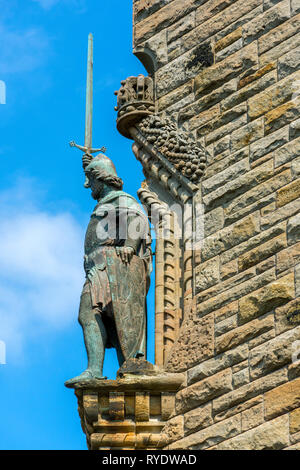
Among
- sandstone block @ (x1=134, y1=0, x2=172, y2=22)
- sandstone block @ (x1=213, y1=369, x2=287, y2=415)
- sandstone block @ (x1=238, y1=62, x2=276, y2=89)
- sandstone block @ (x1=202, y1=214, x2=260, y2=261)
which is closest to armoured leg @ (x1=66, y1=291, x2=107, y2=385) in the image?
sandstone block @ (x1=202, y1=214, x2=260, y2=261)

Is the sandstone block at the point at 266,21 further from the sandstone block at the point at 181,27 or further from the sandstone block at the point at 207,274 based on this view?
the sandstone block at the point at 207,274

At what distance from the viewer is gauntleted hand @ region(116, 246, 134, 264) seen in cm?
1430

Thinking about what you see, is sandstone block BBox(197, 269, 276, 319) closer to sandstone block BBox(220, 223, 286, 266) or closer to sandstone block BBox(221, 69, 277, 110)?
sandstone block BBox(220, 223, 286, 266)

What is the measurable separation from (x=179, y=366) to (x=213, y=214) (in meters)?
1.63

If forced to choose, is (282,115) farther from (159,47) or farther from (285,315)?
(159,47)

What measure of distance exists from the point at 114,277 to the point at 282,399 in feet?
8.34

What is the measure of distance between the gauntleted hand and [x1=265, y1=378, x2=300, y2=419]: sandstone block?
97.1 inches

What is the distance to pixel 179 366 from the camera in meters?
13.7

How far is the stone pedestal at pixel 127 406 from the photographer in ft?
44.2

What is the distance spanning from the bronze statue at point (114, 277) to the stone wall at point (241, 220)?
1.85 feet

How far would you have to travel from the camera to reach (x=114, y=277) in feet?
46.4

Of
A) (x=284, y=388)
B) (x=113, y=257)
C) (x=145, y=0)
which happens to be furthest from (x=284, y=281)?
(x=145, y=0)

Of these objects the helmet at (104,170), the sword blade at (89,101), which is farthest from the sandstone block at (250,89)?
the sword blade at (89,101)

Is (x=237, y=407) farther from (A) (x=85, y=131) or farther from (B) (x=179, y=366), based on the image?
(A) (x=85, y=131)
